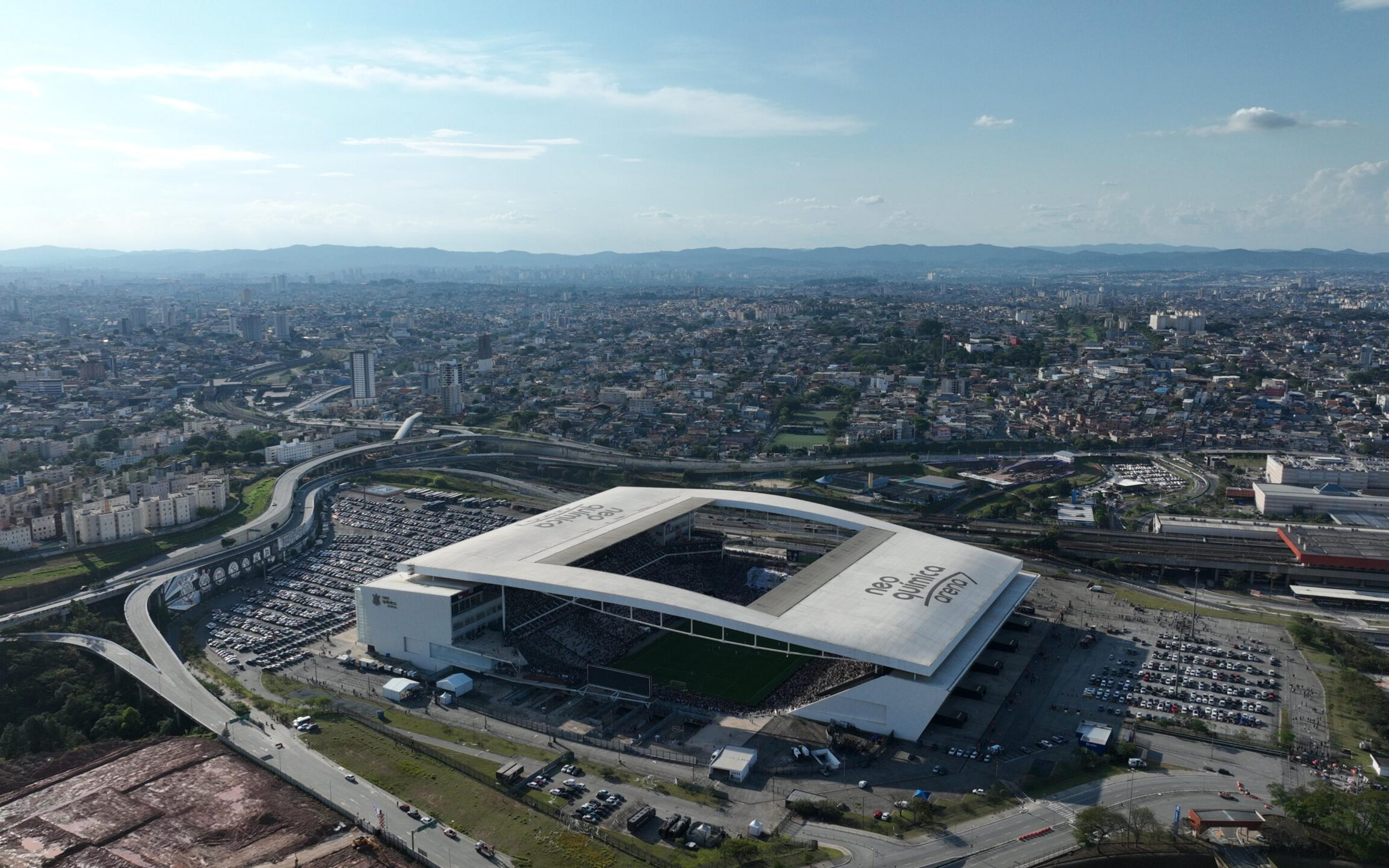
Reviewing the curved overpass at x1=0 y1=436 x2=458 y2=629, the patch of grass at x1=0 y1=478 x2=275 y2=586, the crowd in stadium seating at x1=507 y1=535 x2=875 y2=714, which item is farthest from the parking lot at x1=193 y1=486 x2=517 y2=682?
the patch of grass at x1=0 y1=478 x2=275 y2=586

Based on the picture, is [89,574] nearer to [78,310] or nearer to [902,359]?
[902,359]

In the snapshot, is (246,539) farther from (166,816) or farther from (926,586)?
(926,586)

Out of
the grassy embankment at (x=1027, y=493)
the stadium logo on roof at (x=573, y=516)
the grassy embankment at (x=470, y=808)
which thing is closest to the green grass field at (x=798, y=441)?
the grassy embankment at (x=1027, y=493)

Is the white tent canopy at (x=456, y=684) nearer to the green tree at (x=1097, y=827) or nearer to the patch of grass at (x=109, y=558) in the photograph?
the green tree at (x=1097, y=827)

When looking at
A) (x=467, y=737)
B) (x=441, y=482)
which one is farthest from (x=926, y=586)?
(x=441, y=482)

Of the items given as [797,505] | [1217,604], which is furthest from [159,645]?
[1217,604]

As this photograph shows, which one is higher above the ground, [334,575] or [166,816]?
[166,816]
